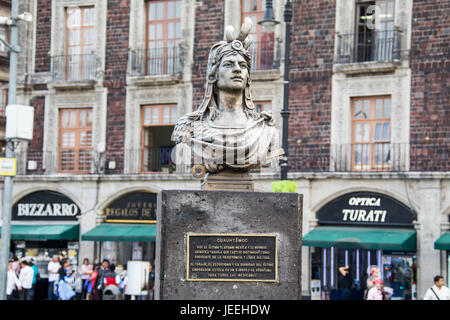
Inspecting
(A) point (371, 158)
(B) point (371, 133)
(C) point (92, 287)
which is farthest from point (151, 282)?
(B) point (371, 133)

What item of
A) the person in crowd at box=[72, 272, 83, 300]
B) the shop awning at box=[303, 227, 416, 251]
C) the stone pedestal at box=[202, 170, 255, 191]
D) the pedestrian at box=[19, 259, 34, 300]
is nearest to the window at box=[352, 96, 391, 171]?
the shop awning at box=[303, 227, 416, 251]

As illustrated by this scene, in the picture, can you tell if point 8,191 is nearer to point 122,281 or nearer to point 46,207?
point 122,281

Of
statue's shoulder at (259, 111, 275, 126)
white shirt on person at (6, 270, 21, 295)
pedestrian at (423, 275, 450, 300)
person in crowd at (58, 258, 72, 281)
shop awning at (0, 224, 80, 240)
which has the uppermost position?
statue's shoulder at (259, 111, 275, 126)

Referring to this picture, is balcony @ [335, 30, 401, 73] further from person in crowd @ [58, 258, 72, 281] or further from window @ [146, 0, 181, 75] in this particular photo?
person in crowd @ [58, 258, 72, 281]

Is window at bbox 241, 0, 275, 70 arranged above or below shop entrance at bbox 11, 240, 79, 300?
above

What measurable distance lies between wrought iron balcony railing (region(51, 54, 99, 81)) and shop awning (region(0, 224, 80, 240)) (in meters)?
5.20

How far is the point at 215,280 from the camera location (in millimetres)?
10719

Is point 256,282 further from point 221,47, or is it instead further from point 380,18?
point 380,18

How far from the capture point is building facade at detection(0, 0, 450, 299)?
90.8ft

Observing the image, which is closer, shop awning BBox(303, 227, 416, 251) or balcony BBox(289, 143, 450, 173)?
shop awning BBox(303, 227, 416, 251)

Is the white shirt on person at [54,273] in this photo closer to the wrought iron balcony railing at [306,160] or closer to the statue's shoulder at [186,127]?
the wrought iron balcony railing at [306,160]

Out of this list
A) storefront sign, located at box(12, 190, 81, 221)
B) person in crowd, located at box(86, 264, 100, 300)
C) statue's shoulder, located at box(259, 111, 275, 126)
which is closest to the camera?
statue's shoulder, located at box(259, 111, 275, 126)

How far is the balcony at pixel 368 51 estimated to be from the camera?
92.4ft

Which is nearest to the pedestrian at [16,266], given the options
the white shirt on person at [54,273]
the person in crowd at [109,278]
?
the white shirt on person at [54,273]
